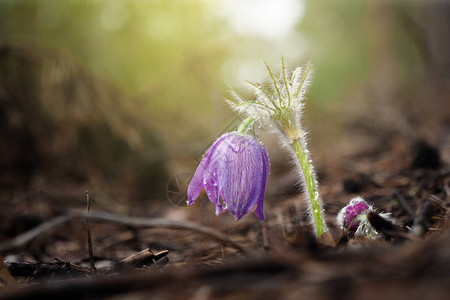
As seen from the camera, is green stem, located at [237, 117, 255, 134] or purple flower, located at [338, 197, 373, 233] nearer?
purple flower, located at [338, 197, 373, 233]

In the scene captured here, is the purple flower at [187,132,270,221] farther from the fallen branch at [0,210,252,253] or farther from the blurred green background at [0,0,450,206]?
the blurred green background at [0,0,450,206]

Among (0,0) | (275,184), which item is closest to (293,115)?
(275,184)

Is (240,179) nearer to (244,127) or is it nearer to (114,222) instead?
(244,127)

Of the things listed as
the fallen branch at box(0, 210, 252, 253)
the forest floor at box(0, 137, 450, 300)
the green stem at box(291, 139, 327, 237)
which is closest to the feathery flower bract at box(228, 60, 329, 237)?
the green stem at box(291, 139, 327, 237)


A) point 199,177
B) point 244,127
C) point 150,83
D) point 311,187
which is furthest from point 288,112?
point 150,83

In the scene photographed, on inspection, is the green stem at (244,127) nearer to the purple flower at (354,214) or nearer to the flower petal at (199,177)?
the flower petal at (199,177)

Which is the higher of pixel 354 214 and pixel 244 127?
pixel 244 127
